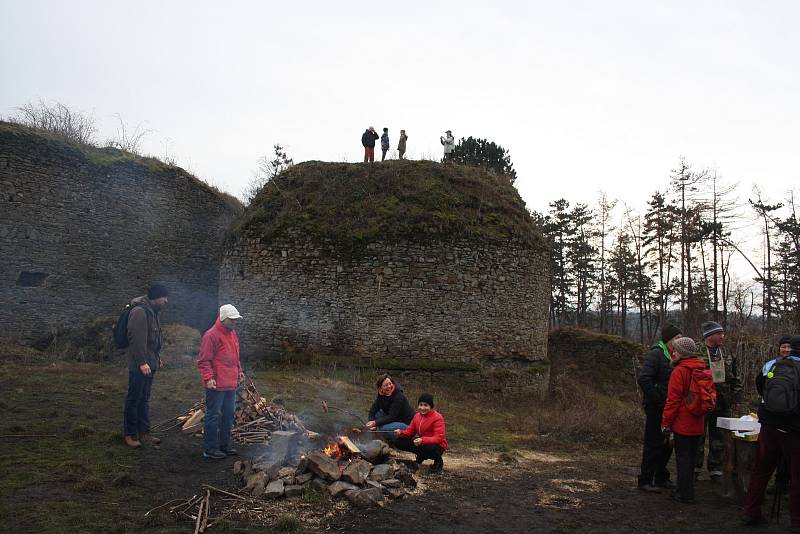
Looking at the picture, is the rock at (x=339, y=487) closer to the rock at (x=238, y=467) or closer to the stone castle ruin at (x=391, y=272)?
the rock at (x=238, y=467)

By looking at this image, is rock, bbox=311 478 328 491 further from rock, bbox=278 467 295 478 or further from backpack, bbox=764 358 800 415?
backpack, bbox=764 358 800 415

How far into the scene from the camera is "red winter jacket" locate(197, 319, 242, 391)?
20.3 ft

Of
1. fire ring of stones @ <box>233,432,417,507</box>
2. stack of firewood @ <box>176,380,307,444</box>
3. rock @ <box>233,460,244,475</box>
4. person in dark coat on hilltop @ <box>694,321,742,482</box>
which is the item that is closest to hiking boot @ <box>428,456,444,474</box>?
fire ring of stones @ <box>233,432,417,507</box>

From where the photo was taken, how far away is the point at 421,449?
643 centimetres

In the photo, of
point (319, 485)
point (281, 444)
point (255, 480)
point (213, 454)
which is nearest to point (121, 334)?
point (213, 454)

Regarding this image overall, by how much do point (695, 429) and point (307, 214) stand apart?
38.0ft

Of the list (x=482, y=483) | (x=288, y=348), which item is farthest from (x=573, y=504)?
(x=288, y=348)

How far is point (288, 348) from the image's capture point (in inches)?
557

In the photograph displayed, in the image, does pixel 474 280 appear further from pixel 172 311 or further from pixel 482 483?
pixel 172 311

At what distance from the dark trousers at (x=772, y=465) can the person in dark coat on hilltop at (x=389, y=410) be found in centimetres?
388

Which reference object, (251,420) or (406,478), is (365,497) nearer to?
(406,478)

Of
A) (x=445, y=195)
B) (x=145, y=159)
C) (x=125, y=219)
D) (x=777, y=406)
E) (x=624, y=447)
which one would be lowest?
(x=624, y=447)

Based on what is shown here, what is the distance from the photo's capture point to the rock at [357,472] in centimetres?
533

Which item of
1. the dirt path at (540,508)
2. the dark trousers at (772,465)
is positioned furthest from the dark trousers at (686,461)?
the dark trousers at (772,465)
